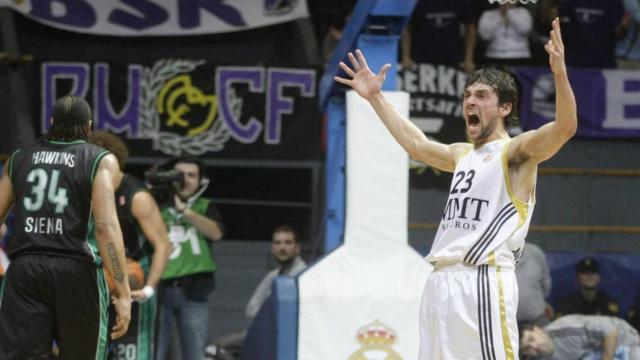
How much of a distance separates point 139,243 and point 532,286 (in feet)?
12.5

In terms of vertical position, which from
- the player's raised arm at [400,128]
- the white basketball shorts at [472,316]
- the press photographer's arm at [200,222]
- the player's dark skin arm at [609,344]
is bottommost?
the player's dark skin arm at [609,344]

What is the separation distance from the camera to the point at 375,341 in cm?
868

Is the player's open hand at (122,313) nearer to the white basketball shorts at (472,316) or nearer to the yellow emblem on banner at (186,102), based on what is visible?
the white basketball shorts at (472,316)

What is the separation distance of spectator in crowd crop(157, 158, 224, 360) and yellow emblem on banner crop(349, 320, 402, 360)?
1.84 meters

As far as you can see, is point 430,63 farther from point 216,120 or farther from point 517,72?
point 216,120

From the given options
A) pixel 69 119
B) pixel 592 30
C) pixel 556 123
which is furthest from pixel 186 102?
pixel 556 123

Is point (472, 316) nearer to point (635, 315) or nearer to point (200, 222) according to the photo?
point (200, 222)

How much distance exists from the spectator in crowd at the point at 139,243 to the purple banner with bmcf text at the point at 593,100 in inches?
204

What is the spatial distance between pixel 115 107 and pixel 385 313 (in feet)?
15.5

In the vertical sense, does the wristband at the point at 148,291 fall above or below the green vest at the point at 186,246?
below

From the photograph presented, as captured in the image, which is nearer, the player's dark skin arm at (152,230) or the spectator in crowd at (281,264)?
the player's dark skin arm at (152,230)

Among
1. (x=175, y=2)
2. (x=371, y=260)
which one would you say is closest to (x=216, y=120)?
(x=175, y=2)

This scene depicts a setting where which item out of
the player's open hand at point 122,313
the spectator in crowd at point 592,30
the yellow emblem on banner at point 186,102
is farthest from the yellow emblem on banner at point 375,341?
the spectator in crowd at point 592,30

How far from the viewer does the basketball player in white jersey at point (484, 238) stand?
6.01 metres
